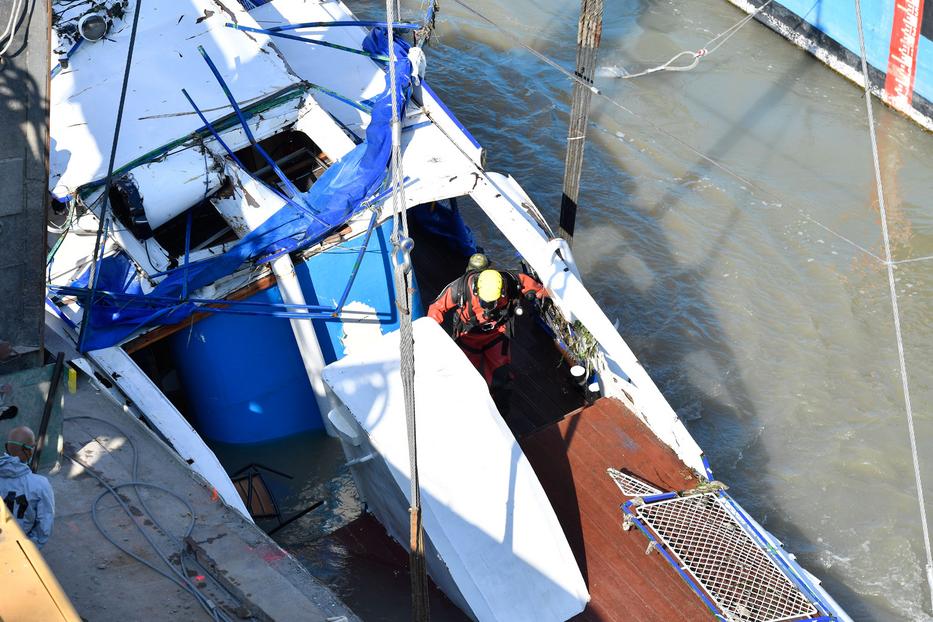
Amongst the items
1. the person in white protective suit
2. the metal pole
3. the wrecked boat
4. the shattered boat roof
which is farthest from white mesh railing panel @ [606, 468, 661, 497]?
the shattered boat roof

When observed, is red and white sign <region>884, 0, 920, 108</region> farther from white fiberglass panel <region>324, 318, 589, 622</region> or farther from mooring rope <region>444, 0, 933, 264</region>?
white fiberglass panel <region>324, 318, 589, 622</region>

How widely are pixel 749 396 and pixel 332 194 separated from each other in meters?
4.16

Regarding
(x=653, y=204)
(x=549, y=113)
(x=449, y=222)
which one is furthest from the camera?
(x=549, y=113)

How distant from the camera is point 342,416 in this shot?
5906mm

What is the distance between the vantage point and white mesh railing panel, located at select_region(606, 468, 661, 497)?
19.7 ft

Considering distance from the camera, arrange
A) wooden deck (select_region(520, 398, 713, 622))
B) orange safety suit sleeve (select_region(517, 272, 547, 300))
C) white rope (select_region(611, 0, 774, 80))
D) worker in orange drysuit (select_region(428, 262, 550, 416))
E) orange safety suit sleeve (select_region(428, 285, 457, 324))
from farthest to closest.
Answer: white rope (select_region(611, 0, 774, 80))
orange safety suit sleeve (select_region(517, 272, 547, 300))
orange safety suit sleeve (select_region(428, 285, 457, 324))
worker in orange drysuit (select_region(428, 262, 550, 416))
wooden deck (select_region(520, 398, 713, 622))

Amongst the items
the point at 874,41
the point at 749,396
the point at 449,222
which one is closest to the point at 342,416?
the point at 449,222

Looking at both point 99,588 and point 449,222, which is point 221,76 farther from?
point 99,588

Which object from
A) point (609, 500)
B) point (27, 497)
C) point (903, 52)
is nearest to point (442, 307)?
point (609, 500)

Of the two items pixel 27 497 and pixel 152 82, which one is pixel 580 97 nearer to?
pixel 152 82

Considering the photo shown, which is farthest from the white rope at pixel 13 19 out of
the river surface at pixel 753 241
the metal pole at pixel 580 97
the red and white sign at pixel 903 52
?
the red and white sign at pixel 903 52

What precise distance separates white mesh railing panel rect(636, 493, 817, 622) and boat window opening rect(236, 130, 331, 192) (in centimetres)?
379

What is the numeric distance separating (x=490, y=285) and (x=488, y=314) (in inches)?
9.0

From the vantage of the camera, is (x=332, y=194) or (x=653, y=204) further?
(x=653, y=204)
